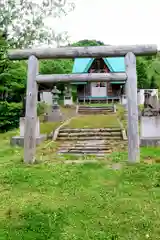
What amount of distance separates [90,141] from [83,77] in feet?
13.2

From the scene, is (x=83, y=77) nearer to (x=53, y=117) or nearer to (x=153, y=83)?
(x=53, y=117)

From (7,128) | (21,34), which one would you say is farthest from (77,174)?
(21,34)

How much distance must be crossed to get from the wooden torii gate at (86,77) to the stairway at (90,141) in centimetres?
198

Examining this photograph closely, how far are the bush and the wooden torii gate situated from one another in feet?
31.8

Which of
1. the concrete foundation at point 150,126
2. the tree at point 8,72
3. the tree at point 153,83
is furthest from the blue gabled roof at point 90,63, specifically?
the concrete foundation at point 150,126

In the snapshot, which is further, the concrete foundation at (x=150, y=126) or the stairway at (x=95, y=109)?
the stairway at (x=95, y=109)

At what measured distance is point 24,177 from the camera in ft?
21.7

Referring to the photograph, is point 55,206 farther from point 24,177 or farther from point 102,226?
point 24,177

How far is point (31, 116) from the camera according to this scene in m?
8.45

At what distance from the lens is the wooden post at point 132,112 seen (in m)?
8.12

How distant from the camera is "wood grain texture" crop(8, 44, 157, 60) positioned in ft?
27.4

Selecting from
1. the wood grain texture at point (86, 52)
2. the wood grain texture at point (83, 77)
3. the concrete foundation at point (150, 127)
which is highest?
the wood grain texture at point (86, 52)

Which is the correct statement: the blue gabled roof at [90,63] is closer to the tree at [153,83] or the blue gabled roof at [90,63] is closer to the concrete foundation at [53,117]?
the tree at [153,83]

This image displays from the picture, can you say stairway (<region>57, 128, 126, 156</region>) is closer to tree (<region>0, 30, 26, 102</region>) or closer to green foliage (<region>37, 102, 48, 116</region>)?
tree (<region>0, 30, 26, 102</region>)
